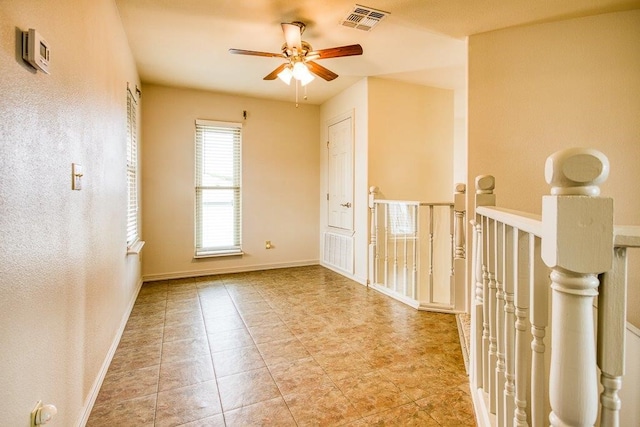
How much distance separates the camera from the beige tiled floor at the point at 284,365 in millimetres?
1704

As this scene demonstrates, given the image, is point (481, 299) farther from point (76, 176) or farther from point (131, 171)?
point (131, 171)

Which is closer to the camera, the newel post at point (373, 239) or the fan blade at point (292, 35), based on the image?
the fan blade at point (292, 35)

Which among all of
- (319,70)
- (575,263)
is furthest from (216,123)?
(575,263)

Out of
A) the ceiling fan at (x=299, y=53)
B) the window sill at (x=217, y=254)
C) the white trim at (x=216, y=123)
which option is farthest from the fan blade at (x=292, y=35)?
the window sill at (x=217, y=254)

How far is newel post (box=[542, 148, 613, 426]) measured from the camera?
0.59 meters

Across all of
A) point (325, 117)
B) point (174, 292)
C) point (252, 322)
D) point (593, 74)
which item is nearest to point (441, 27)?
point (593, 74)

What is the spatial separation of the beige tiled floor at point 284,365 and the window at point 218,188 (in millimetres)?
1295

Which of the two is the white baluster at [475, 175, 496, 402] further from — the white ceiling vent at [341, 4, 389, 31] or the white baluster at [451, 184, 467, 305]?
the white ceiling vent at [341, 4, 389, 31]

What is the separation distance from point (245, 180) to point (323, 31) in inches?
102

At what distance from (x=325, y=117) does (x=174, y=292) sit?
3372mm

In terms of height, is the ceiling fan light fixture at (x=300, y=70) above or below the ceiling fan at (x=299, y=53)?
below

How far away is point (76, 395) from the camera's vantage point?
1545 millimetres

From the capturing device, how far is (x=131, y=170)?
A: 3398 millimetres

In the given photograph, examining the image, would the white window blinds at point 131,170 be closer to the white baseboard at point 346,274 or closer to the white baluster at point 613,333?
the white baseboard at point 346,274
